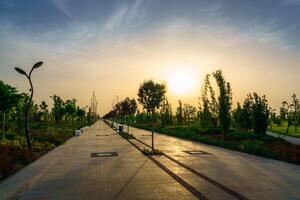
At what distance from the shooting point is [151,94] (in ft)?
277

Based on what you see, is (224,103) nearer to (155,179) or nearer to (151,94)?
(155,179)

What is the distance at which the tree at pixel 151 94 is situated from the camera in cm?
8350

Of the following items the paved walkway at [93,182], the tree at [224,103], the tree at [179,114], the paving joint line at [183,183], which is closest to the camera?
the paving joint line at [183,183]

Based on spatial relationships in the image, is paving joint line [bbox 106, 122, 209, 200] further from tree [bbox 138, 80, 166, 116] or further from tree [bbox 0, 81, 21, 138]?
tree [bbox 138, 80, 166, 116]

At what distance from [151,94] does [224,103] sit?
172 ft

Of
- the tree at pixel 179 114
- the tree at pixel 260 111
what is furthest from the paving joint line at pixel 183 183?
the tree at pixel 179 114

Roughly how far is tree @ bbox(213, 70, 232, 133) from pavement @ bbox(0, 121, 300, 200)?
16717 mm

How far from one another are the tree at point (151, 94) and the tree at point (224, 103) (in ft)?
161

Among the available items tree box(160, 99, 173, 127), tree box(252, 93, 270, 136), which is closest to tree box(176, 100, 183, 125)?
tree box(160, 99, 173, 127)

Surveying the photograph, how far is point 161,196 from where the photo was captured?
Result: 8.69 m

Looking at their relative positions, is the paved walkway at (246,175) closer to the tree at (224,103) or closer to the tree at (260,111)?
the tree at (260,111)

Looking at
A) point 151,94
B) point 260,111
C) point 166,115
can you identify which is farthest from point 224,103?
point 151,94

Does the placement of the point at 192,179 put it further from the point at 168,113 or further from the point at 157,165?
the point at 168,113

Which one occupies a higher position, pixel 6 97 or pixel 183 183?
pixel 6 97
